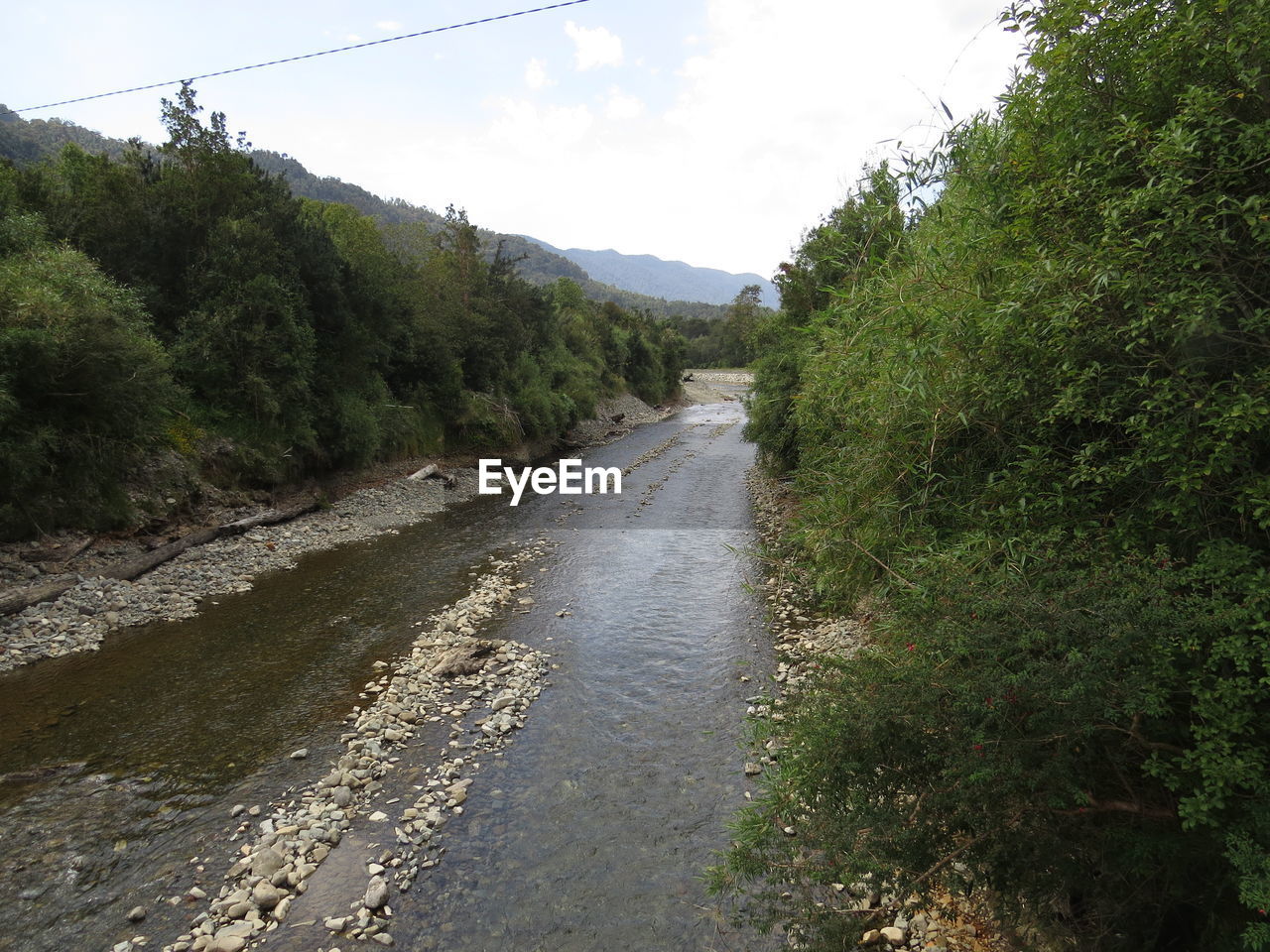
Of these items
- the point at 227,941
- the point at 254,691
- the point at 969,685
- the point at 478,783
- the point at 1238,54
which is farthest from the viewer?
the point at 254,691

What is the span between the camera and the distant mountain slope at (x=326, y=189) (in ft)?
130

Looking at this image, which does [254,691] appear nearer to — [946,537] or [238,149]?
[946,537]

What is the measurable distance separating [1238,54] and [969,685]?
350 centimetres

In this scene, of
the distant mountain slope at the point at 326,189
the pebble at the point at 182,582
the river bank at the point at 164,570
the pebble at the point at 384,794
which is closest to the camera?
the pebble at the point at 384,794

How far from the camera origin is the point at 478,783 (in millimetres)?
6980

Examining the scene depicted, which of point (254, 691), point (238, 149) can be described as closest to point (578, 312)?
point (238, 149)

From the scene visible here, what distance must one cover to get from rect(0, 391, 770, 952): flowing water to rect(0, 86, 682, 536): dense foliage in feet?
14.2

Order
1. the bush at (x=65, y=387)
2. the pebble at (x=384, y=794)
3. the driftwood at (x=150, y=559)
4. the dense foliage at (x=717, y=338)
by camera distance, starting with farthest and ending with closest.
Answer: the dense foliage at (x=717, y=338) < the bush at (x=65, y=387) < the driftwood at (x=150, y=559) < the pebble at (x=384, y=794)

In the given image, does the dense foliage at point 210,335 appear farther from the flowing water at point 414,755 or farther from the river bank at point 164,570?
the flowing water at point 414,755

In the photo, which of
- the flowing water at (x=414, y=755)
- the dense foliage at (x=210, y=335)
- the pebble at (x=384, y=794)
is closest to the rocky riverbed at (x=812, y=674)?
the flowing water at (x=414, y=755)

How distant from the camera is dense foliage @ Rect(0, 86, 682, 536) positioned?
38.6 feet

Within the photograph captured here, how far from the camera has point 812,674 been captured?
501cm

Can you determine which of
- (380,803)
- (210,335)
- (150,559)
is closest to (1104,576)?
(380,803)

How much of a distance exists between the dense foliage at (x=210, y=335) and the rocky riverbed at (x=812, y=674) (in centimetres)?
1283
